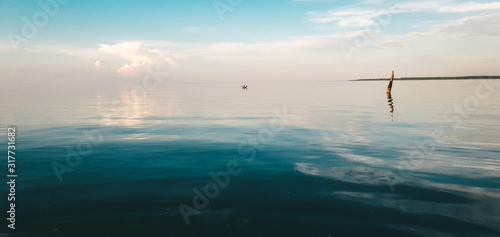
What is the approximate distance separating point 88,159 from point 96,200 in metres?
5.56

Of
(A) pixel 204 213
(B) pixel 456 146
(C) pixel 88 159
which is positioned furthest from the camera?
(B) pixel 456 146

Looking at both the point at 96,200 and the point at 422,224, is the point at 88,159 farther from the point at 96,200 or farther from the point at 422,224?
the point at 422,224

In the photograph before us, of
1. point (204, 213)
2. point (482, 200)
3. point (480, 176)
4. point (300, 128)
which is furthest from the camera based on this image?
point (300, 128)

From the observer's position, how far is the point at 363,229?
7.12m

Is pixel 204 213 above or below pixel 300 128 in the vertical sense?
below

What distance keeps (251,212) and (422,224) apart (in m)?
4.26

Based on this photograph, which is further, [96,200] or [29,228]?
[96,200]

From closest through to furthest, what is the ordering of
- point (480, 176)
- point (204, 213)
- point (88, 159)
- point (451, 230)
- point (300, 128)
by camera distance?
point (451, 230) → point (204, 213) → point (480, 176) → point (88, 159) → point (300, 128)

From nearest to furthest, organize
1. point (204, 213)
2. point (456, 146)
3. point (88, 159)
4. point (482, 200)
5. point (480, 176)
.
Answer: point (204, 213), point (482, 200), point (480, 176), point (88, 159), point (456, 146)

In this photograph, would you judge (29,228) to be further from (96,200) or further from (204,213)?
(204,213)

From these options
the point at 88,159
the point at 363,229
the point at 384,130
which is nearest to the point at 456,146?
the point at 384,130

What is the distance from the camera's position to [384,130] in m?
21.8

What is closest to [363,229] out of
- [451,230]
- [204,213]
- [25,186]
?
[451,230]

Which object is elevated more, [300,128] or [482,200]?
[300,128]
